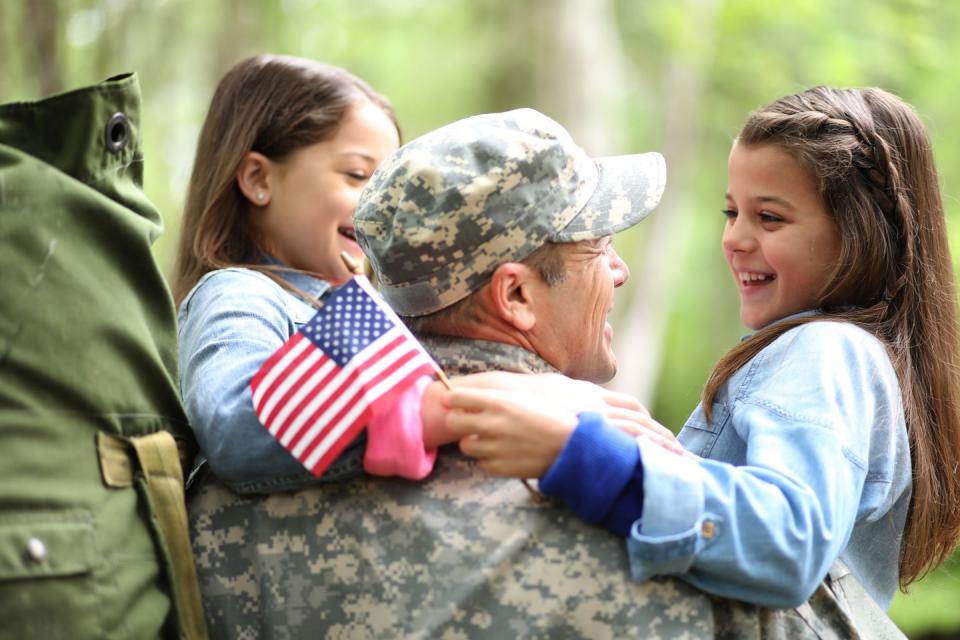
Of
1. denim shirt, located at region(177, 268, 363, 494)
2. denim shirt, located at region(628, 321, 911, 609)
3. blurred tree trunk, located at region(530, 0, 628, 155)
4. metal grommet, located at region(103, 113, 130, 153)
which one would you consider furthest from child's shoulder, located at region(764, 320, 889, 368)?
blurred tree trunk, located at region(530, 0, 628, 155)

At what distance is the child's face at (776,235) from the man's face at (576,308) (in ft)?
1.85

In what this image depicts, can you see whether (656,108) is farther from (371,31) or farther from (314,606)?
(314,606)

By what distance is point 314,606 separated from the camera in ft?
7.80

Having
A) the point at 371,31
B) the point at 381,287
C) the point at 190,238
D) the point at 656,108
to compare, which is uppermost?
the point at 381,287

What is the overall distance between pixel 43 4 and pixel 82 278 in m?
6.06

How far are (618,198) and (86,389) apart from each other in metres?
1.20

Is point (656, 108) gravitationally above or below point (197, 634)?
below

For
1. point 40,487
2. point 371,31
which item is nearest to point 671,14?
point 371,31

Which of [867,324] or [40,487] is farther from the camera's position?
[867,324]

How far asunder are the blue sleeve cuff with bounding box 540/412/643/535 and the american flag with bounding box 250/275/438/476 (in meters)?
0.35

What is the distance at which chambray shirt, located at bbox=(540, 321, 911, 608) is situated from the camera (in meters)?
2.18

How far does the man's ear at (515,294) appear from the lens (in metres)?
2.50

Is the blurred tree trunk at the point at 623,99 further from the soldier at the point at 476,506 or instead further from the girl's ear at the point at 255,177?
the soldier at the point at 476,506

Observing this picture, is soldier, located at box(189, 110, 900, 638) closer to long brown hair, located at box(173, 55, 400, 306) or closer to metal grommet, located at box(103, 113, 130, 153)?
metal grommet, located at box(103, 113, 130, 153)
